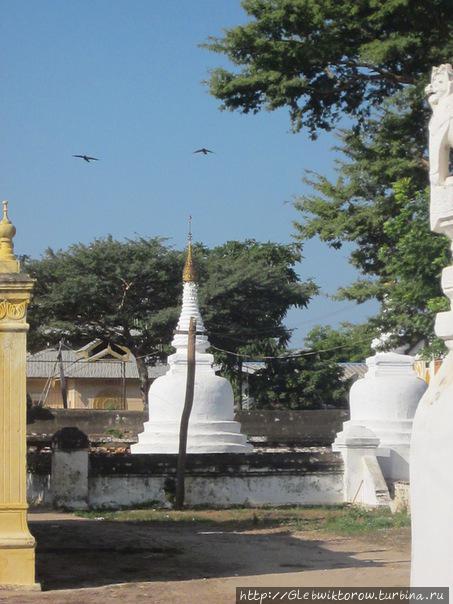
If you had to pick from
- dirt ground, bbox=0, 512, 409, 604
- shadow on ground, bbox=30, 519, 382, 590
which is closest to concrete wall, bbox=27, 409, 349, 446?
dirt ground, bbox=0, 512, 409, 604

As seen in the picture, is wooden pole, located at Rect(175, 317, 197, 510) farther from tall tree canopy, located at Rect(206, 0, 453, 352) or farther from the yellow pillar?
the yellow pillar

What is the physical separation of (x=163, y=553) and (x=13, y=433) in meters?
3.82

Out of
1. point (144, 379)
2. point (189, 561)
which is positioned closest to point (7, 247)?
point (189, 561)

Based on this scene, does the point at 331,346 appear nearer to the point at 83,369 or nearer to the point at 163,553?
the point at 83,369

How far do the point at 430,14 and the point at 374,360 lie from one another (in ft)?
24.2

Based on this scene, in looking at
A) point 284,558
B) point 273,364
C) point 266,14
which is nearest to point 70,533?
point 284,558

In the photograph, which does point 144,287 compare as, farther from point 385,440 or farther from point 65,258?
point 385,440

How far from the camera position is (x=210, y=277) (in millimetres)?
45781

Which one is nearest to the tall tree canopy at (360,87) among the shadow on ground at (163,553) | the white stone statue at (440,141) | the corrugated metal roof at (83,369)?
the shadow on ground at (163,553)

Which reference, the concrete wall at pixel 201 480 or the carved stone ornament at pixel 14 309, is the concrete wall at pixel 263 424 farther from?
the carved stone ornament at pixel 14 309

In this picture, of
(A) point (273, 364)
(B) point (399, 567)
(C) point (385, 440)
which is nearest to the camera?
(B) point (399, 567)

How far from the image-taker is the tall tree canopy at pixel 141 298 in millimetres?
43656

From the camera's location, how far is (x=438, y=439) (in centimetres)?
499

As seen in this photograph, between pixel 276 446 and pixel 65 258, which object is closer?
pixel 276 446
